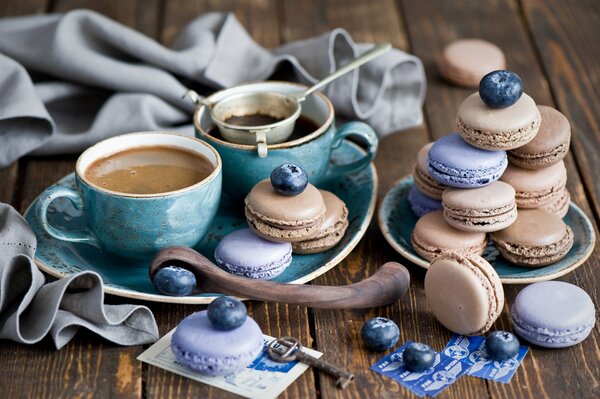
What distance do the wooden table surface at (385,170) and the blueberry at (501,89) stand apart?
304 mm

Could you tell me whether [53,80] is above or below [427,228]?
below

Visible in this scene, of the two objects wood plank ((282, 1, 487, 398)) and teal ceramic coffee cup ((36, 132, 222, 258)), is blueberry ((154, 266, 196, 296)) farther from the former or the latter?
wood plank ((282, 1, 487, 398))

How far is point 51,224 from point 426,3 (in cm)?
131

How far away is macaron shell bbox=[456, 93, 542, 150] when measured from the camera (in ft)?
4.56

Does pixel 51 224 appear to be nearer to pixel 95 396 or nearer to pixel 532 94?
pixel 95 396

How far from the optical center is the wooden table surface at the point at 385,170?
1.26 meters

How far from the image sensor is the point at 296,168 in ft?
4.71

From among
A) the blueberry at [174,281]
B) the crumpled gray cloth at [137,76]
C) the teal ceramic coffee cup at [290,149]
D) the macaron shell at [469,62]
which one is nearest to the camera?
the blueberry at [174,281]

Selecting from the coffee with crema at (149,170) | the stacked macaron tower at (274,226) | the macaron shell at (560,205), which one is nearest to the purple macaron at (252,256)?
the stacked macaron tower at (274,226)

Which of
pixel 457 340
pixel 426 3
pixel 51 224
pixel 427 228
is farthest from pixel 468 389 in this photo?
pixel 426 3

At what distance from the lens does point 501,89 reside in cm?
138

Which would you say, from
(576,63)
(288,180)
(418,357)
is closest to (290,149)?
→ (288,180)

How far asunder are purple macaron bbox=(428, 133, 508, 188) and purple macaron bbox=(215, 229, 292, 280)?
27 centimetres

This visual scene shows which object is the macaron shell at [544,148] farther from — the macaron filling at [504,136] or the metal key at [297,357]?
the metal key at [297,357]
